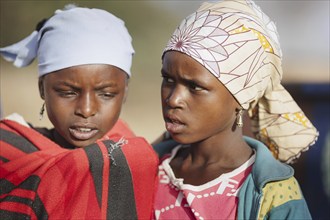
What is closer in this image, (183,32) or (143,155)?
(183,32)

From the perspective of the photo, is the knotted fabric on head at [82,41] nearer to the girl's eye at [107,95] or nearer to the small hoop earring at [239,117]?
the girl's eye at [107,95]

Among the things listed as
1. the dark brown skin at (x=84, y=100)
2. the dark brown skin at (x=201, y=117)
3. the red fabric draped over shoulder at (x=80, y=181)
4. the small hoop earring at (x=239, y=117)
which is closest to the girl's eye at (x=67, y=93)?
the dark brown skin at (x=84, y=100)

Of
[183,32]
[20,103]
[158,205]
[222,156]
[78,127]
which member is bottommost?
[20,103]

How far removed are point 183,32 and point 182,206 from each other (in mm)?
662

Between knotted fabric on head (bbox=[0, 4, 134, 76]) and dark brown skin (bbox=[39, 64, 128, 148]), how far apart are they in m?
0.04

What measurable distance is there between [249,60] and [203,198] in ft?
1.77

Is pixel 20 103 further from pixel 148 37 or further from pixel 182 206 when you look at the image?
pixel 182 206

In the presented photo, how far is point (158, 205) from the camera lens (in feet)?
6.47

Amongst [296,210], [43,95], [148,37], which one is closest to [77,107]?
[43,95]

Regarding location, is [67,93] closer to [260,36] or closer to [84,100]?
[84,100]

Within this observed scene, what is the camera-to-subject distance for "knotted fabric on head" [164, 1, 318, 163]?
1820 millimetres

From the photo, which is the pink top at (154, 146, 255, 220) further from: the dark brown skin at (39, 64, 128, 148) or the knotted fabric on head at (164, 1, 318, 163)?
the dark brown skin at (39, 64, 128, 148)

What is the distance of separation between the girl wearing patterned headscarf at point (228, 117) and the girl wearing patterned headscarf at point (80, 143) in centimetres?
17

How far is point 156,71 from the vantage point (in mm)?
7883
